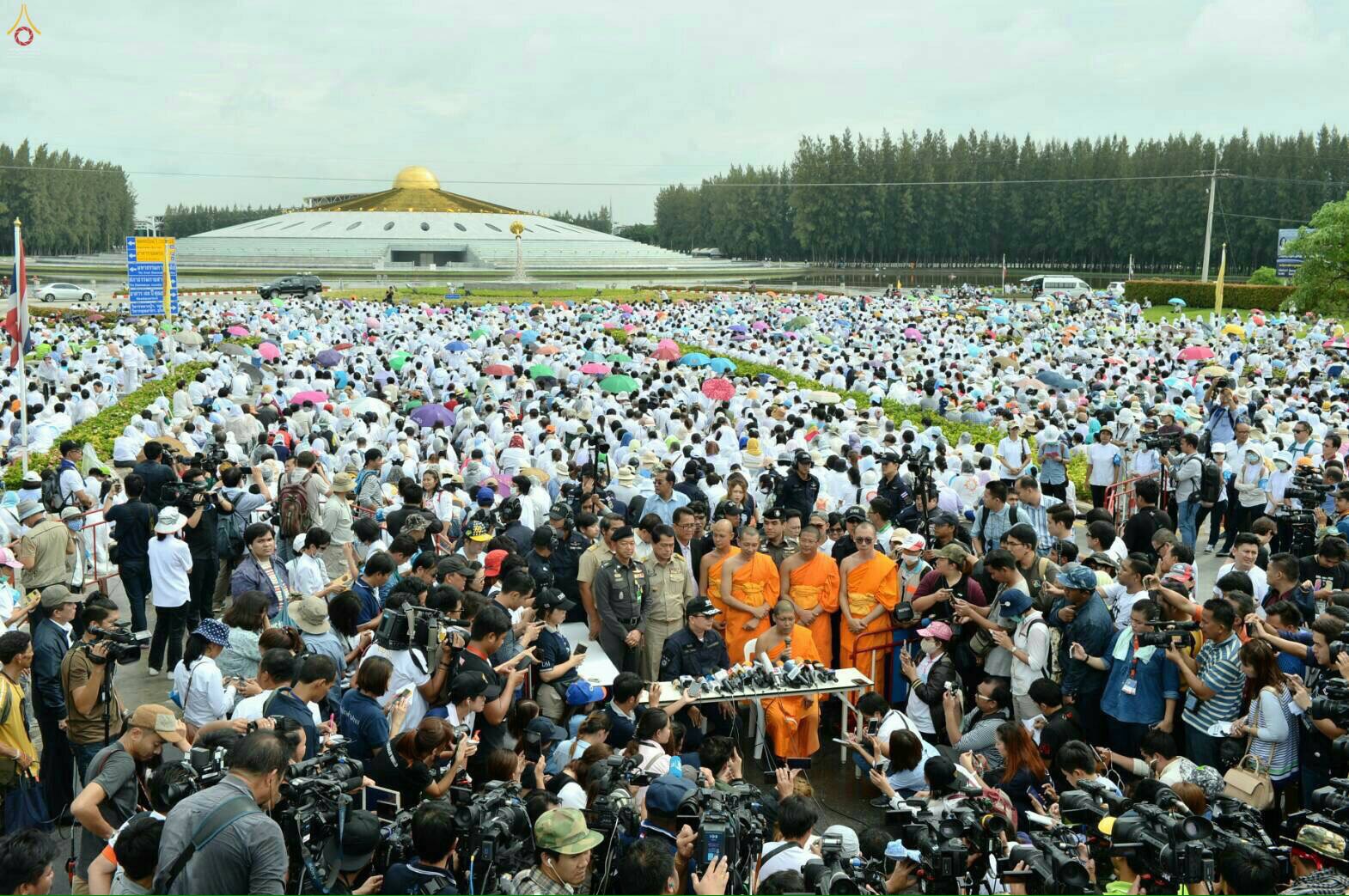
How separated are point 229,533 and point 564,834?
6.19m

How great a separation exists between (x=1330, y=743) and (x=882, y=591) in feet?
9.68

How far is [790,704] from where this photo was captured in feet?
23.4

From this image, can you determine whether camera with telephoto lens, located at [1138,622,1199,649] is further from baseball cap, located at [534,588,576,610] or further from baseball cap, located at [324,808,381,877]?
baseball cap, located at [324,808,381,877]

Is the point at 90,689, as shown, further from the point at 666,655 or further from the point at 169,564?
the point at 666,655

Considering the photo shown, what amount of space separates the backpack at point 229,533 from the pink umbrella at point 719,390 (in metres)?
8.75

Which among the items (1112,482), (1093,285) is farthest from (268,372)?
(1093,285)

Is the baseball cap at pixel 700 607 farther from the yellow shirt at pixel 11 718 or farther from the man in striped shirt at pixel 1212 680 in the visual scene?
the yellow shirt at pixel 11 718

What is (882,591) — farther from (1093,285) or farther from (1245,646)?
(1093,285)

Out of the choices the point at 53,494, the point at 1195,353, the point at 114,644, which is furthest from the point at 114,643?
the point at 1195,353

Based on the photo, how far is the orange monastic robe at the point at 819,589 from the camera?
793 centimetres

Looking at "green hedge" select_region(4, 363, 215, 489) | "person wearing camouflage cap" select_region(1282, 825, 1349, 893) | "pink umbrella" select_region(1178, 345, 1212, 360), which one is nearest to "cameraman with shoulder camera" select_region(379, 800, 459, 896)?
"person wearing camouflage cap" select_region(1282, 825, 1349, 893)

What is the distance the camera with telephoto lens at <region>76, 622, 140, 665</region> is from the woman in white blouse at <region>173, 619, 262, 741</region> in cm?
28

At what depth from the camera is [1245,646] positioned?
228 inches

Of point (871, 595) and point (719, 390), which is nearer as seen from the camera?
point (871, 595)
